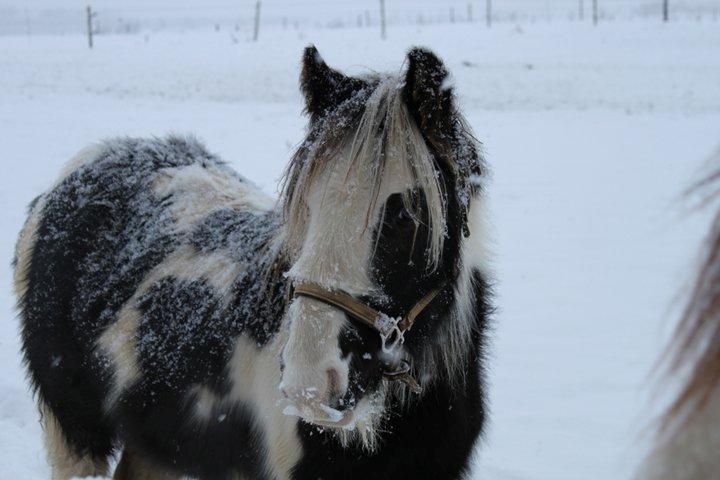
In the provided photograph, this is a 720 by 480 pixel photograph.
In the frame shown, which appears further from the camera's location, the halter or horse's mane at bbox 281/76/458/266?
horse's mane at bbox 281/76/458/266

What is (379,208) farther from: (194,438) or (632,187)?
(632,187)

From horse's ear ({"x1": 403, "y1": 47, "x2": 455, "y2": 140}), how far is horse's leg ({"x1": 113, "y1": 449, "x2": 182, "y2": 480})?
2050mm

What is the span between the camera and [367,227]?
6.61 ft

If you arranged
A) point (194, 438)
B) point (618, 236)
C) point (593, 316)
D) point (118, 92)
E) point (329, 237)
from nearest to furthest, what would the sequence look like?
point (329, 237), point (194, 438), point (593, 316), point (618, 236), point (118, 92)

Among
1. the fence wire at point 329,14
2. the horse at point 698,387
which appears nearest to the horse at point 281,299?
the horse at point 698,387

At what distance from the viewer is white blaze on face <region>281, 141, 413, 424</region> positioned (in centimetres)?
187

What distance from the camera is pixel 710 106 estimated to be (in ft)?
48.8

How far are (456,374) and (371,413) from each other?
1.46 feet

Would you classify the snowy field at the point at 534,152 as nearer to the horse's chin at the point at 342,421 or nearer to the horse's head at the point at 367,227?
the horse's head at the point at 367,227

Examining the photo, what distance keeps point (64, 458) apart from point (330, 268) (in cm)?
225

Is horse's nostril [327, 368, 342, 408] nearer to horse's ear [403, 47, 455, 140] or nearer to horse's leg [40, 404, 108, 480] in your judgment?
horse's ear [403, 47, 455, 140]

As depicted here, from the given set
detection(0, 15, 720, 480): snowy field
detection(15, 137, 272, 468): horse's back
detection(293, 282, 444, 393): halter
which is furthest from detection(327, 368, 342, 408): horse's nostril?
detection(15, 137, 272, 468): horse's back

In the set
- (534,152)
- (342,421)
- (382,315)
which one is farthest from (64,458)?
(534,152)

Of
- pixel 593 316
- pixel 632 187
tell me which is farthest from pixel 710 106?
pixel 593 316
